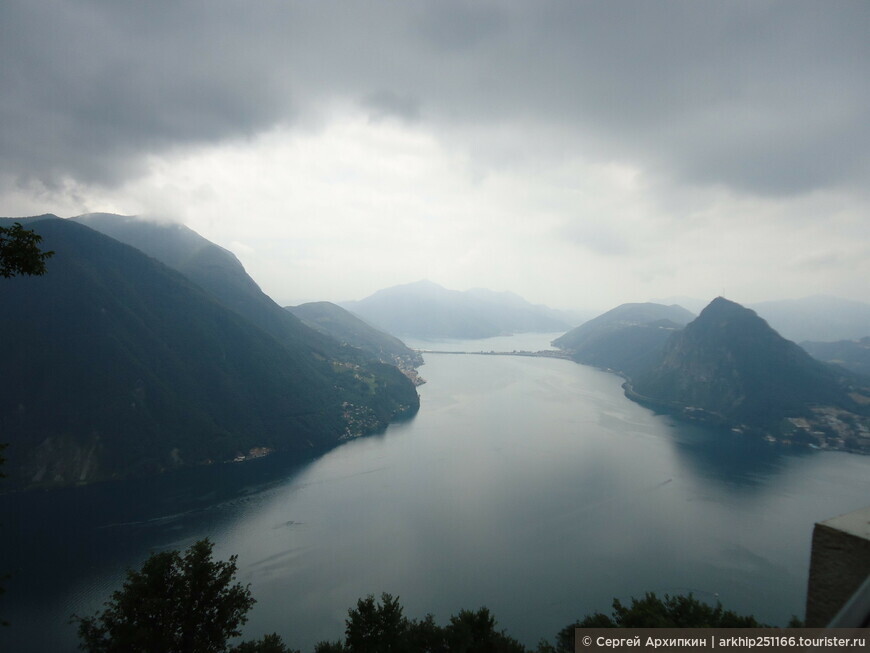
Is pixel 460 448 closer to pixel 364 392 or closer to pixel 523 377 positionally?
pixel 364 392

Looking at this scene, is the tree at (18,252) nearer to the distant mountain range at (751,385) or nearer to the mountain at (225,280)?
the mountain at (225,280)

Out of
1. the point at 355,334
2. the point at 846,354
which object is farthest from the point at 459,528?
the point at 846,354

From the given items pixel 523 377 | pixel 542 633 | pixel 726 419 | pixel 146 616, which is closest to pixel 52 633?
pixel 146 616

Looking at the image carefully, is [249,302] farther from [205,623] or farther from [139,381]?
[205,623]

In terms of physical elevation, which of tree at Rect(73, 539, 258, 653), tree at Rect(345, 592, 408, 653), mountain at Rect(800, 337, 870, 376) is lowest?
tree at Rect(345, 592, 408, 653)

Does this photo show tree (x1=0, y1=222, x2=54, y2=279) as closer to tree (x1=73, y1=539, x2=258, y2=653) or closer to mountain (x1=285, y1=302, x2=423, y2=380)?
tree (x1=73, y1=539, x2=258, y2=653)

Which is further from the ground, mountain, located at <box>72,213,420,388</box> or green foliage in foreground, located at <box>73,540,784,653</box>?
mountain, located at <box>72,213,420,388</box>

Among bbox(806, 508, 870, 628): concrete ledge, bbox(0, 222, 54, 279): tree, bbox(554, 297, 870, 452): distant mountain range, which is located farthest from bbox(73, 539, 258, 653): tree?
bbox(554, 297, 870, 452): distant mountain range

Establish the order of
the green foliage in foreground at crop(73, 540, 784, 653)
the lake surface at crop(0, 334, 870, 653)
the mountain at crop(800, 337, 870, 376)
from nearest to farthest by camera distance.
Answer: the green foliage in foreground at crop(73, 540, 784, 653)
the lake surface at crop(0, 334, 870, 653)
the mountain at crop(800, 337, 870, 376)
